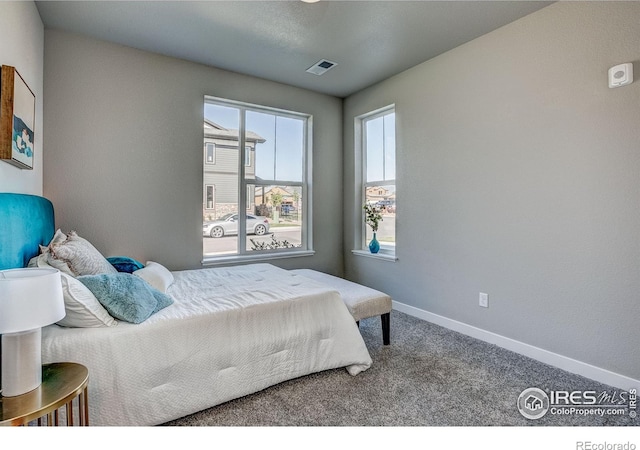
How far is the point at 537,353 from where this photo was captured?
2457 millimetres

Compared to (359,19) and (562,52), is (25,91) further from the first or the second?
(562,52)

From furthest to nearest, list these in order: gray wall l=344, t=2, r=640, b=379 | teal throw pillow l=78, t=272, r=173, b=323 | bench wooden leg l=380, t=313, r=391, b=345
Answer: bench wooden leg l=380, t=313, r=391, b=345
gray wall l=344, t=2, r=640, b=379
teal throw pillow l=78, t=272, r=173, b=323

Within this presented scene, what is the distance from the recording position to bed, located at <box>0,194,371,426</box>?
1.52 meters

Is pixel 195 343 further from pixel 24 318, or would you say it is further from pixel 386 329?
pixel 386 329

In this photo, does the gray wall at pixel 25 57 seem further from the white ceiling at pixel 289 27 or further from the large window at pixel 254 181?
the large window at pixel 254 181

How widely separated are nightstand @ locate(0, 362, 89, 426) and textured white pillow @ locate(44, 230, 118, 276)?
2.27 ft

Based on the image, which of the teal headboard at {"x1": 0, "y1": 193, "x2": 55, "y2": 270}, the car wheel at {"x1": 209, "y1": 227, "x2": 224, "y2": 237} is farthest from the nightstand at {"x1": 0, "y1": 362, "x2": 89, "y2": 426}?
the car wheel at {"x1": 209, "y1": 227, "x2": 224, "y2": 237}

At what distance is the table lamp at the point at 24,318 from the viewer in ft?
→ 3.47

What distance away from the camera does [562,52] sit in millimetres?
2295

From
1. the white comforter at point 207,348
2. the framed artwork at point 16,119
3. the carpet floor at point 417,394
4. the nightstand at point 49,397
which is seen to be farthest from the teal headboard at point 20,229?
the carpet floor at point 417,394

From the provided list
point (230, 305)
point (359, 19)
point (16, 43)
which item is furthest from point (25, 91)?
point (359, 19)

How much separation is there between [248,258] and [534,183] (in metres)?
2.83

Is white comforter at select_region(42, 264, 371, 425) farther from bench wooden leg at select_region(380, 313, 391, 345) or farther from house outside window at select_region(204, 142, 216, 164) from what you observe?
house outside window at select_region(204, 142, 216, 164)

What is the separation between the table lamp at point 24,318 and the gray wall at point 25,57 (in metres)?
1.03
